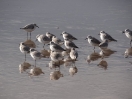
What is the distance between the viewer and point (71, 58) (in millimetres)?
15742

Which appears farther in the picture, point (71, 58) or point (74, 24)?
point (74, 24)

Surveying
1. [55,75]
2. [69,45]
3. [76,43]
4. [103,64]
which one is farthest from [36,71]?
[76,43]

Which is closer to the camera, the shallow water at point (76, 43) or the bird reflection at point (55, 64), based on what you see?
the shallow water at point (76, 43)

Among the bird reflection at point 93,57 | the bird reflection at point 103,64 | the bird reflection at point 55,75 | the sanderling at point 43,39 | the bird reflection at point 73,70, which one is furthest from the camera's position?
the sanderling at point 43,39

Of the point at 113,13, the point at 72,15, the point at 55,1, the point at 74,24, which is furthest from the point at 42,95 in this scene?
the point at 55,1

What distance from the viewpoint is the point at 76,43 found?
18.7 meters

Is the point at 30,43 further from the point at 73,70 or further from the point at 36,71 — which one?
the point at 73,70

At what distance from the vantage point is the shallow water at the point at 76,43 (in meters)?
11.8

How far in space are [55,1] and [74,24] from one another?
9.58 metres

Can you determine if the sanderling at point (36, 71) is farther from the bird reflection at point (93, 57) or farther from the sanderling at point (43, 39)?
the sanderling at point (43, 39)

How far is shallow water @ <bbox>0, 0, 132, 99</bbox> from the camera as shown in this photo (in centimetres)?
1183

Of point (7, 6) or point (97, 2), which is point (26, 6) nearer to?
point (7, 6)

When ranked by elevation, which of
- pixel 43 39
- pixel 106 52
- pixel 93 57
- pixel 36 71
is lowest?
pixel 36 71

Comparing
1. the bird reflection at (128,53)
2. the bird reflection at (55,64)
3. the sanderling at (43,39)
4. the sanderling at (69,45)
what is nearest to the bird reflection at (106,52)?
the bird reflection at (128,53)
